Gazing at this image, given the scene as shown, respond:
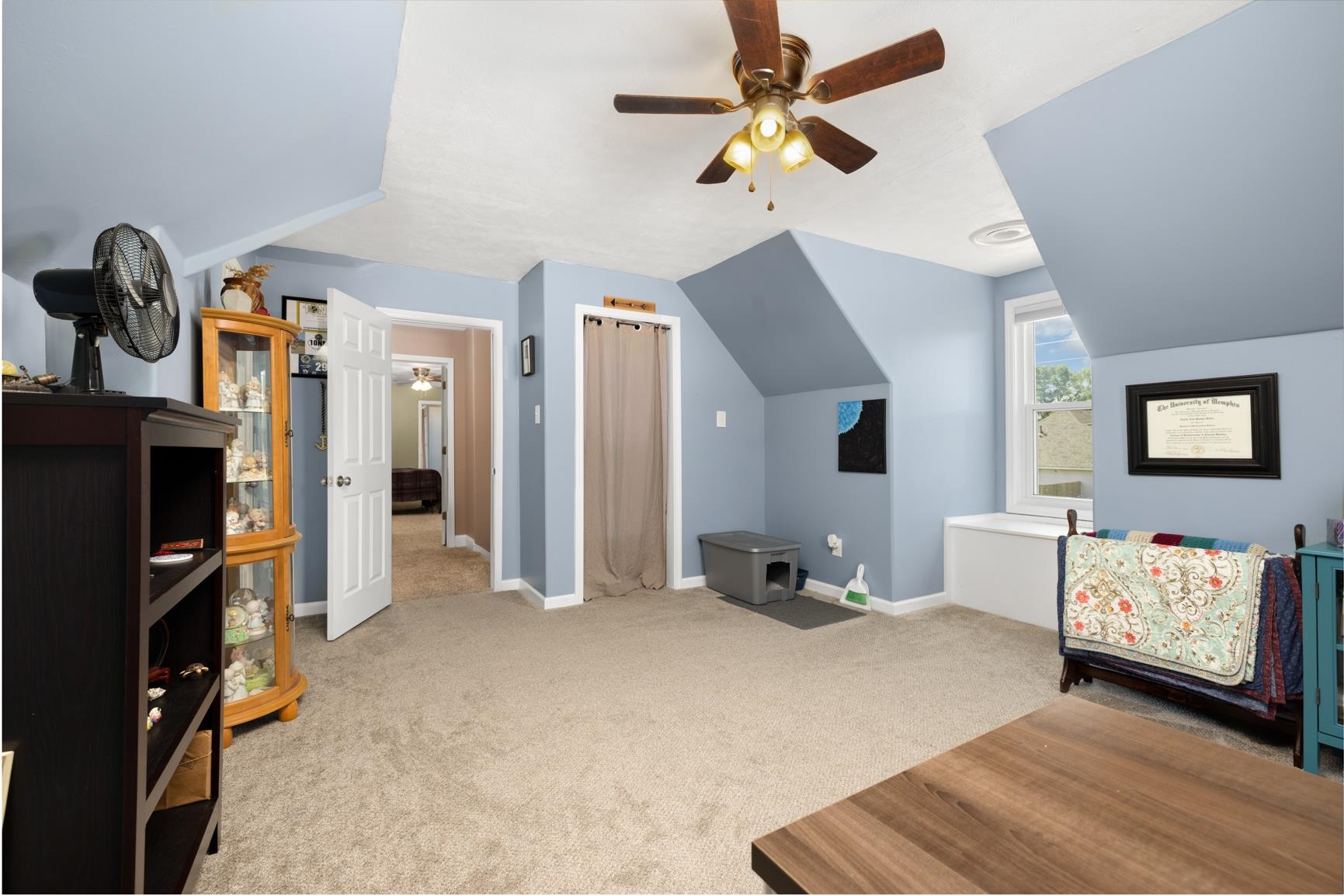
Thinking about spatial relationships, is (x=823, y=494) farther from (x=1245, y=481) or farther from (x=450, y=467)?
(x=450, y=467)

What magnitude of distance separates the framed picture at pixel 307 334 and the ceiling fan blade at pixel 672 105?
9.57 feet

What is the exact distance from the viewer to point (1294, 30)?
178cm

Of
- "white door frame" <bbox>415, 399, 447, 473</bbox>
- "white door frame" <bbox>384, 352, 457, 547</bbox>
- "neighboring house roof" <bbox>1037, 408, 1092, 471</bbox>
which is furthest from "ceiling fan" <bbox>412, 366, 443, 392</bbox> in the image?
"neighboring house roof" <bbox>1037, 408, 1092, 471</bbox>

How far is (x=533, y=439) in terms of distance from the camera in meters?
4.39

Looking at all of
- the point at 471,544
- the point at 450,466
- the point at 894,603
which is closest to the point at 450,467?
the point at 450,466

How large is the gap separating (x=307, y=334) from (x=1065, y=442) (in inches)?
202

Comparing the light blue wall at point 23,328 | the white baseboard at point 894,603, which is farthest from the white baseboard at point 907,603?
the light blue wall at point 23,328

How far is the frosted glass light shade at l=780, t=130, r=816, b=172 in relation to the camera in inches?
80.3

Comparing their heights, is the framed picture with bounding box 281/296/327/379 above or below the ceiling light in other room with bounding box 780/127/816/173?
below

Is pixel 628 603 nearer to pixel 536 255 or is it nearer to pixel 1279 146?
pixel 536 255

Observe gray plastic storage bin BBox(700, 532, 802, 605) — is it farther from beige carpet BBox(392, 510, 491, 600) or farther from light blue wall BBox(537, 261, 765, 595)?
beige carpet BBox(392, 510, 491, 600)

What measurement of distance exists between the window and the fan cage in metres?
4.70

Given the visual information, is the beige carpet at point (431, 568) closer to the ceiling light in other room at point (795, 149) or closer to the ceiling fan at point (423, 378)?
the ceiling fan at point (423, 378)

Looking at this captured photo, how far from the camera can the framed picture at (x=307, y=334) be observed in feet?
12.9
